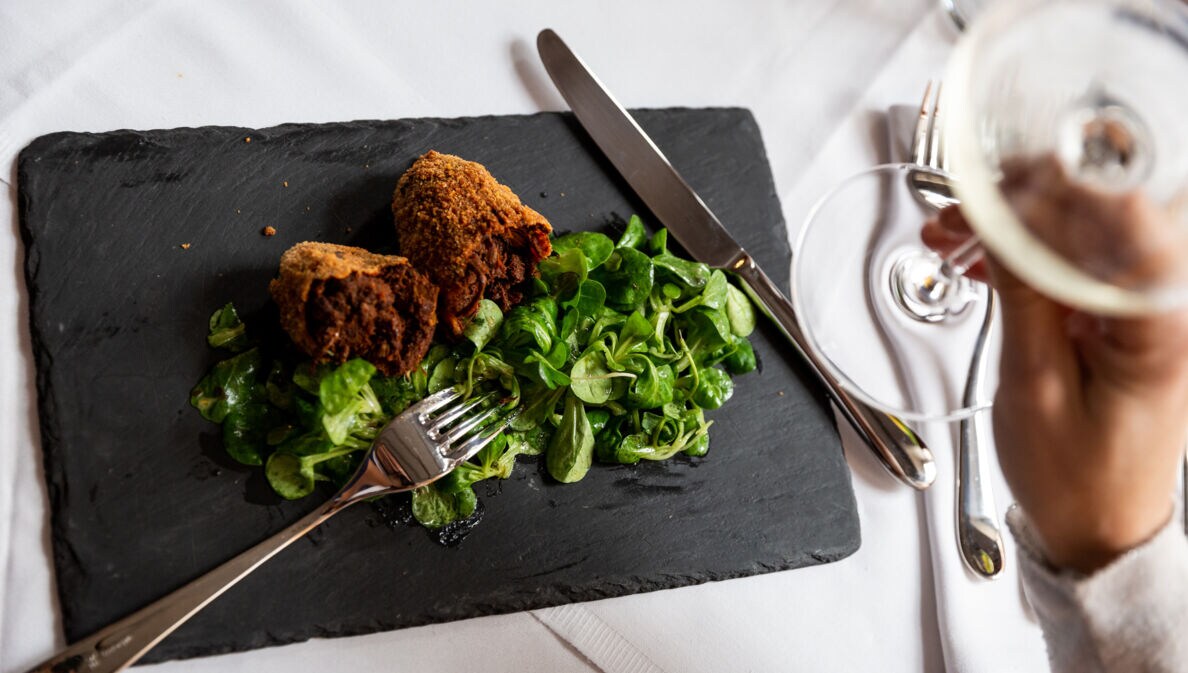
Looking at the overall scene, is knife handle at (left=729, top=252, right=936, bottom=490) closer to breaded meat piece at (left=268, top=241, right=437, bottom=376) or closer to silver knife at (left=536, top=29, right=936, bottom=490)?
silver knife at (left=536, top=29, right=936, bottom=490)

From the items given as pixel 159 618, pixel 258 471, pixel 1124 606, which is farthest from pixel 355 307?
pixel 1124 606

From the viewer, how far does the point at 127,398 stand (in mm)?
1362

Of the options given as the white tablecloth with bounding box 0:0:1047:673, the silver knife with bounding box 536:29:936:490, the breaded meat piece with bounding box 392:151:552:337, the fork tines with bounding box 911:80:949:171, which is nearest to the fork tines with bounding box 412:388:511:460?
the breaded meat piece with bounding box 392:151:552:337

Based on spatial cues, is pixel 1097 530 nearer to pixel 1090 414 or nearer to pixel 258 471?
pixel 1090 414

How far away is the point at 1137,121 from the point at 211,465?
1.37 m

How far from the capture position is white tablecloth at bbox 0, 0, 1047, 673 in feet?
4.58

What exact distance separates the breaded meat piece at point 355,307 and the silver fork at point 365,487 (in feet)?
0.31

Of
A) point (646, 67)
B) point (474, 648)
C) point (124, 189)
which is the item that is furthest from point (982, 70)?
point (124, 189)

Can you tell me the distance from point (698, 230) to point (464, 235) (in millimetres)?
479

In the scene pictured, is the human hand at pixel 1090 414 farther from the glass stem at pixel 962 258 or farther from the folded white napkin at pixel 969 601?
the folded white napkin at pixel 969 601

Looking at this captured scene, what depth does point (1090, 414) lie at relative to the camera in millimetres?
1108

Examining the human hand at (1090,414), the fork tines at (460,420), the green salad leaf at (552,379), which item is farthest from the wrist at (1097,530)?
the fork tines at (460,420)

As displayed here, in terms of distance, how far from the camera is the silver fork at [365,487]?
1.24 m

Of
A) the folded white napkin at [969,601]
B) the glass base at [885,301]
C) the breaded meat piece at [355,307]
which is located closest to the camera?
the breaded meat piece at [355,307]
